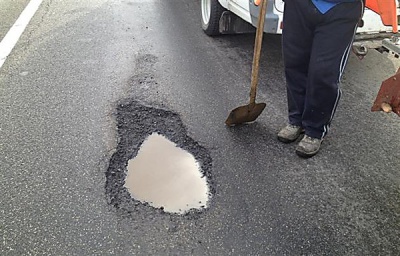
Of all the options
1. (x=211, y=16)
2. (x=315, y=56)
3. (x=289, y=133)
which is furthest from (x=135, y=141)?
(x=211, y=16)

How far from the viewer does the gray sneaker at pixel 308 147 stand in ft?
10.2

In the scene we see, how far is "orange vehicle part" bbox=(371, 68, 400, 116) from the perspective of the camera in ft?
7.94

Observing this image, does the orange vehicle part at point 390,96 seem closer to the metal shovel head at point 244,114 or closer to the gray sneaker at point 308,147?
the gray sneaker at point 308,147

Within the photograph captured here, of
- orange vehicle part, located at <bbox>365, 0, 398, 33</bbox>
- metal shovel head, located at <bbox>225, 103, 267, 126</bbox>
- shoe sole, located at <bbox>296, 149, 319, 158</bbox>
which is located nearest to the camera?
orange vehicle part, located at <bbox>365, 0, 398, 33</bbox>

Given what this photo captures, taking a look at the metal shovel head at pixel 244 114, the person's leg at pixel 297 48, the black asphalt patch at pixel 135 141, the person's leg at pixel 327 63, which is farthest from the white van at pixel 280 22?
the black asphalt patch at pixel 135 141

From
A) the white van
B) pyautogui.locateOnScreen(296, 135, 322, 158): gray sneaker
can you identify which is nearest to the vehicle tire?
the white van

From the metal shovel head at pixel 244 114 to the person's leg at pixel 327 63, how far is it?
44 centimetres

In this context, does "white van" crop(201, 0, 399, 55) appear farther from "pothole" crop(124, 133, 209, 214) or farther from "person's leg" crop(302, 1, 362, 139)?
"pothole" crop(124, 133, 209, 214)

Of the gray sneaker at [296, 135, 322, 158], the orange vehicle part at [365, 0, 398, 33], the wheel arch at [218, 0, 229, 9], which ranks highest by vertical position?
the orange vehicle part at [365, 0, 398, 33]

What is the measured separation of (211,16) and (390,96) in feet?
9.97

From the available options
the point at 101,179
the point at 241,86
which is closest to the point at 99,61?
the point at 241,86

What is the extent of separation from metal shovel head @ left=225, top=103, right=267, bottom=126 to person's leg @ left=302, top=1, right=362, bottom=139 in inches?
17.4

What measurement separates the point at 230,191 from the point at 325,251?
71 cm

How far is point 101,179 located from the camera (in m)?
2.85
